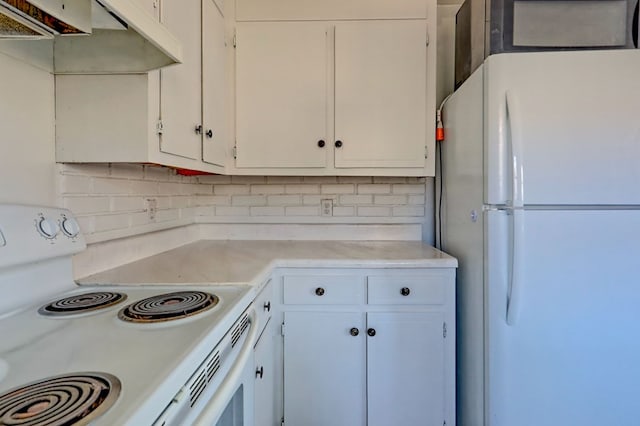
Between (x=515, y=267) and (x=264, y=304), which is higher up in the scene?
(x=515, y=267)

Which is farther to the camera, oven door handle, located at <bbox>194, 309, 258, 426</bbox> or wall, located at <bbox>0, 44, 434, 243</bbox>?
wall, located at <bbox>0, 44, 434, 243</bbox>

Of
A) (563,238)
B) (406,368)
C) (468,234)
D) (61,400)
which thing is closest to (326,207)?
(468,234)

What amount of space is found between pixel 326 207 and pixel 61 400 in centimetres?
182

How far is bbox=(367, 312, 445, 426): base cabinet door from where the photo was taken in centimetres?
162

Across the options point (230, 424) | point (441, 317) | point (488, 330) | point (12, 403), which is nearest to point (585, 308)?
point (488, 330)

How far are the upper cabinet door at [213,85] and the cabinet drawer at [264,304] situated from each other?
0.68 meters

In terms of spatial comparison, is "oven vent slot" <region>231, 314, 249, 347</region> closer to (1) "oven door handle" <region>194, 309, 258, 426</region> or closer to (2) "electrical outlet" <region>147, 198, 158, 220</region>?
(1) "oven door handle" <region>194, 309, 258, 426</region>

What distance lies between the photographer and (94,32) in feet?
3.19

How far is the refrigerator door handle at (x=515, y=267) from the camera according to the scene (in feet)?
4.21

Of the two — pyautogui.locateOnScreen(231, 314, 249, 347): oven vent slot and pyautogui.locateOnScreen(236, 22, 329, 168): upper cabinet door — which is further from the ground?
pyautogui.locateOnScreen(236, 22, 329, 168): upper cabinet door

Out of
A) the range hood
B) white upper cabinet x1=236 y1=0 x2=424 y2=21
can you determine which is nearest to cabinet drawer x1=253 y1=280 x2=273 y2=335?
the range hood

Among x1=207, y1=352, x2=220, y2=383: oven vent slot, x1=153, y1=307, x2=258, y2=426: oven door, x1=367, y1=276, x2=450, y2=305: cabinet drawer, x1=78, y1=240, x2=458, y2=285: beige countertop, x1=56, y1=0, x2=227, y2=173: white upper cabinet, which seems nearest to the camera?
x1=153, y1=307, x2=258, y2=426: oven door

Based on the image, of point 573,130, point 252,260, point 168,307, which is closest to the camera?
point 168,307

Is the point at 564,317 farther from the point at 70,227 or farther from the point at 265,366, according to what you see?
the point at 70,227
